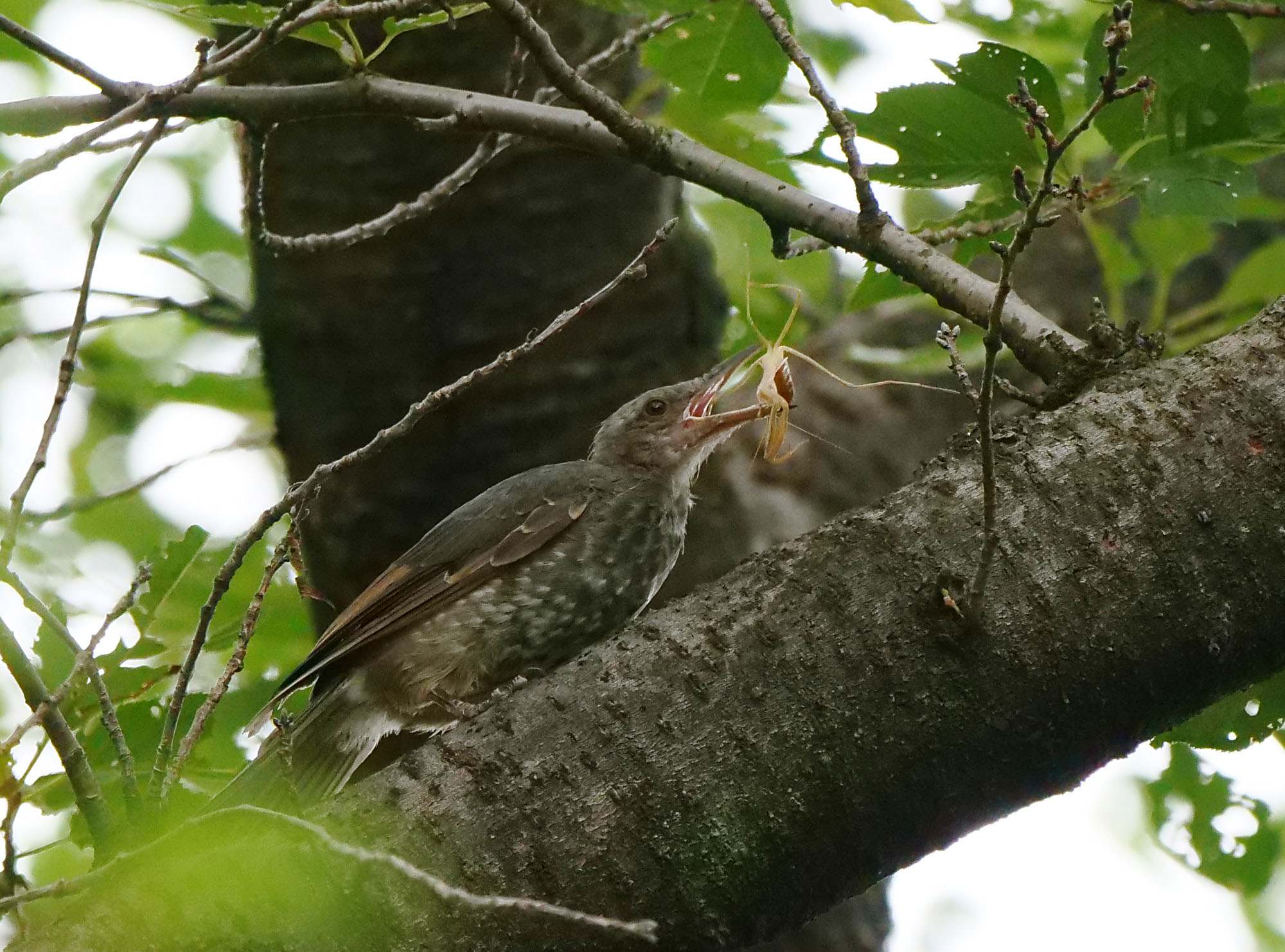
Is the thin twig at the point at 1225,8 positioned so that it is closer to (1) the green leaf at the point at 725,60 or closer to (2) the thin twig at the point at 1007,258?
(2) the thin twig at the point at 1007,258

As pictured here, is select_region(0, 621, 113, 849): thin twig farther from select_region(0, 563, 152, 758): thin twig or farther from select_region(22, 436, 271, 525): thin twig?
select_region(22, 436, 271, 525): thin twig

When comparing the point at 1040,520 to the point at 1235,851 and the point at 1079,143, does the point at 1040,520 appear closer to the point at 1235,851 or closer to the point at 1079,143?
the point at 1235,851

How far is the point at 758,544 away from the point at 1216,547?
101 inches

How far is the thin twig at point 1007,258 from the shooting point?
6.07 ft

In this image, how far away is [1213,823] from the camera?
316 cm

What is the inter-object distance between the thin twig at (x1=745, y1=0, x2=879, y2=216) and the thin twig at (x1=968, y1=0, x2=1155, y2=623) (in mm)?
321

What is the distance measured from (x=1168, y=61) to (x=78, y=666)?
2321 millimetres

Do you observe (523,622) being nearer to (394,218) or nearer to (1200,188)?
(394,218)

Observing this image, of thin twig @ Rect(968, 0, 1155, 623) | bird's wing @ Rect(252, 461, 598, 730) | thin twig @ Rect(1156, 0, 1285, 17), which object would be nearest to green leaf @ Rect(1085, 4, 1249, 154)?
thin twig @ Rect(1156, 0, 1285, 17)

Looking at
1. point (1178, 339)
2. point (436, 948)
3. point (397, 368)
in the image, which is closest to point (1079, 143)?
point (1178, 339)

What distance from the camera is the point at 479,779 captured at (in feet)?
6.70

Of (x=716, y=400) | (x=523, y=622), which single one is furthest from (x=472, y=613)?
(x=716, y=400)

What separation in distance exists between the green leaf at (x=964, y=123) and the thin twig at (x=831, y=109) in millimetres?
86

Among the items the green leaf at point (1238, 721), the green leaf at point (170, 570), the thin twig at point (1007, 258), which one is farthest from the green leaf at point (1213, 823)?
the green leaf at point (170, 570)
